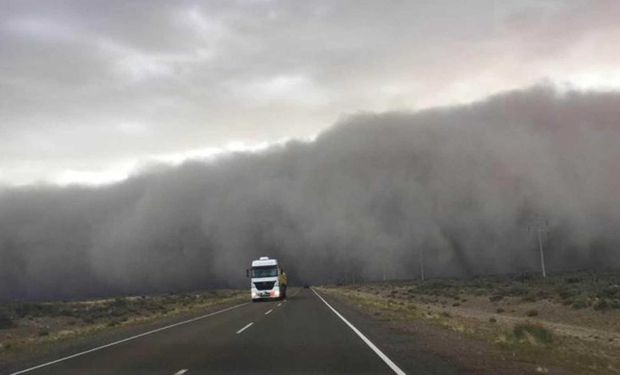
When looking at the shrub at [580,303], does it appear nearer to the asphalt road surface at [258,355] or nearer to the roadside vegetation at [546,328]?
the roadside vegetation at [546,328]

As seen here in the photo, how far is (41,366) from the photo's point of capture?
44.7 feet

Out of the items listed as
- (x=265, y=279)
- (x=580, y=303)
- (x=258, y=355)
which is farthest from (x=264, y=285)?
(x=258, y=355)

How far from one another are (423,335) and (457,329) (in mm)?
2880

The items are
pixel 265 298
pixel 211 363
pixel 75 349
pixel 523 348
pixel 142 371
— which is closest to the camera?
pixel 142 371

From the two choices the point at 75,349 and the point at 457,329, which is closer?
the point at 75,349

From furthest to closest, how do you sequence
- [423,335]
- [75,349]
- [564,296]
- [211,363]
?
[564,296], [423,335], [75,349], [211,363]

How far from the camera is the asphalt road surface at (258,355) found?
39.1 feet

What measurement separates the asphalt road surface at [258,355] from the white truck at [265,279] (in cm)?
2998

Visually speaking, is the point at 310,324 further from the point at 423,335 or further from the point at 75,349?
the point at 75,349

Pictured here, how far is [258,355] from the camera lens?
14.2m

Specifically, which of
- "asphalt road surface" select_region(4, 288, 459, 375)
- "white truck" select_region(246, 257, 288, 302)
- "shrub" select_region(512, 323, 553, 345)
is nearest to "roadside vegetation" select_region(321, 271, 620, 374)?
"shrub" select_region(512, 323, 553, 345)

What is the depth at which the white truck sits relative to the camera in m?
51.8

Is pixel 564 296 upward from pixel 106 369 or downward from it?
downward

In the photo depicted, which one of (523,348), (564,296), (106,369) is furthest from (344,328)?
(564,296)
